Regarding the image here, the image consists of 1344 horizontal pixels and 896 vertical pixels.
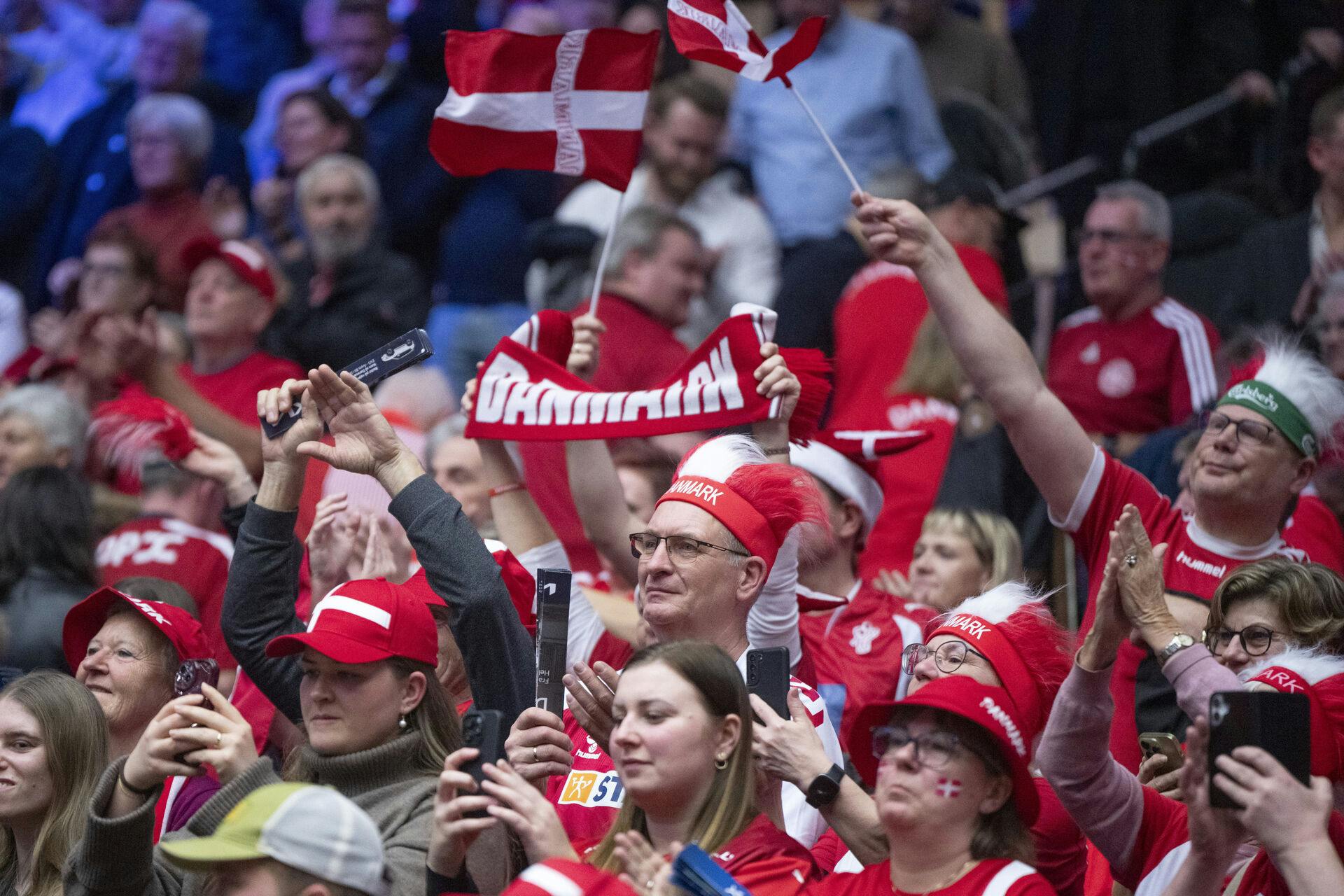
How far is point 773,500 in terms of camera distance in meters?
4.62

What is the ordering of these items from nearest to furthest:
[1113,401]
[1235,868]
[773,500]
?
[1235,868] → [773,500] → [1113,401]

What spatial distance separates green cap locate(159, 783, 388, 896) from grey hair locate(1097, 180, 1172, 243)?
5325 mm

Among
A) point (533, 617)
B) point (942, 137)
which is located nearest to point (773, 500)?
point (533, 617)

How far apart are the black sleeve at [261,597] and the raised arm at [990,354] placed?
1.77 meters

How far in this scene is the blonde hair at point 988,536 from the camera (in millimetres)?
6117

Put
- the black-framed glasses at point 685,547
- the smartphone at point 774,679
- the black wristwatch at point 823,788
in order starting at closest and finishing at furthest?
the black wristwatch at point 823,788, the smartphone at point 774,679, the black-framed glasses at point 685,547

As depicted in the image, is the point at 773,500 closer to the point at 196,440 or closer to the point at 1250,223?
the point at 196,440

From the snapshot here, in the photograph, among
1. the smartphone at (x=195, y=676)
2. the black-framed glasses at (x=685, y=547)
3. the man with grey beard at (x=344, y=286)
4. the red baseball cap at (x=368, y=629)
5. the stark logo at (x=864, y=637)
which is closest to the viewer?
the red baseball cap at (x=368, y=629)

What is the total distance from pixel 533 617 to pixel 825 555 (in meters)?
1.11

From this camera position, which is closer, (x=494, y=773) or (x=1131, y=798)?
(x=494, y=773)

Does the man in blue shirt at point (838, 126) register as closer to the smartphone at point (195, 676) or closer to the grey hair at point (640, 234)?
the grey hair at point (640, 234)

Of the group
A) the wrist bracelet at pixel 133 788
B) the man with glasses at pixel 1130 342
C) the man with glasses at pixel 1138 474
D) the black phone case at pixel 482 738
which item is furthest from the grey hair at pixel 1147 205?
the wrist bracelet at pixel 133 788

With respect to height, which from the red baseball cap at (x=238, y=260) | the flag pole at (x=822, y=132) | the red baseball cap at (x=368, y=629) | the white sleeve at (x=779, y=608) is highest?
the flag pole at (x=822, y=132)

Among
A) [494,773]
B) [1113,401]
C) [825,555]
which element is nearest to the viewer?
[494,773]
